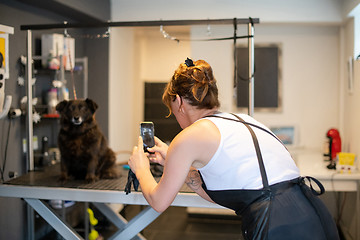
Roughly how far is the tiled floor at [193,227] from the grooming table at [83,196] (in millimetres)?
1334

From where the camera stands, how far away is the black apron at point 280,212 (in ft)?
4.13

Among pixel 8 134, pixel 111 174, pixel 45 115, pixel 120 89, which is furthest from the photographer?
pixel 120 89

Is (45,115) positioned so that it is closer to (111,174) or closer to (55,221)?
(111,174)

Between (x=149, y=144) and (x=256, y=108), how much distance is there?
9.66ft

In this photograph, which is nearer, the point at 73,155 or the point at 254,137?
the point at 254,137

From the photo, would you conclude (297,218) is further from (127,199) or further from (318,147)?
(318,147)

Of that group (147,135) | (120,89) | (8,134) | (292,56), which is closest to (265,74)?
(292,56)

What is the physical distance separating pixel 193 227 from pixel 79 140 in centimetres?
230

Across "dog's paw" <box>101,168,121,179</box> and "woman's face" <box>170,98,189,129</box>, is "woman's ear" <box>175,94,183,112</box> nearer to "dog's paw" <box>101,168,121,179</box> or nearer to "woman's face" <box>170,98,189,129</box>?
"woman's face" <box>170,98,189,129</box>

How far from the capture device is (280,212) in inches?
50.0

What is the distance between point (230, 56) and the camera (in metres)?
4.56

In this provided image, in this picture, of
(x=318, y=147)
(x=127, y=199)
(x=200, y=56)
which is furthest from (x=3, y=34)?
(x=318, y=147)

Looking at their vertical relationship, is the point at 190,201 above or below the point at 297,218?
below

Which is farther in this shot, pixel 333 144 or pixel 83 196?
pixel 333 144
